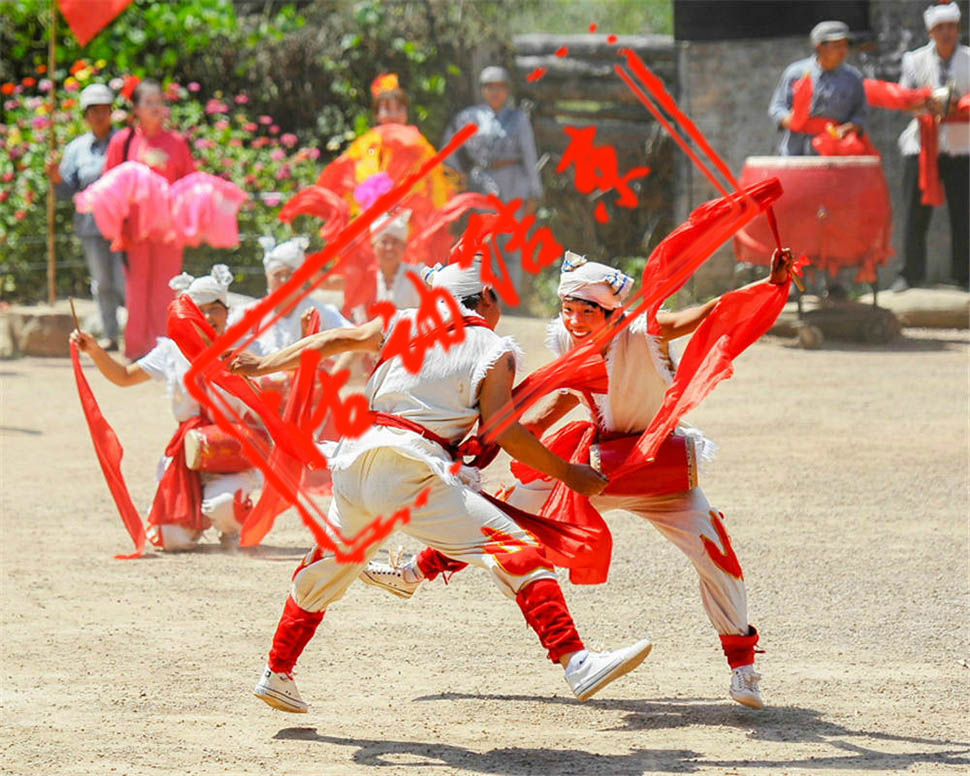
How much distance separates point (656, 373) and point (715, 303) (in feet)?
0.93

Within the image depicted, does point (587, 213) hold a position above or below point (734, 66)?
below

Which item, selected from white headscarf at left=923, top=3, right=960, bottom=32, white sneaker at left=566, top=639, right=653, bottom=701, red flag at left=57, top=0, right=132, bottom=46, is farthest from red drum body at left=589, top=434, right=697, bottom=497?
white headscarf at left=923, top=3, right=960, bottom=32

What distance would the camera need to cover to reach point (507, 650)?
19.6 feet

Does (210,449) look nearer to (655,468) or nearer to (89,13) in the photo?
(655,468)

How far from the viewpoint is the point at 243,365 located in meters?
5.25

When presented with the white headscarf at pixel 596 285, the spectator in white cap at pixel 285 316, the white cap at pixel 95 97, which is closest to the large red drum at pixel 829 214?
the white cap at pixel 95 97

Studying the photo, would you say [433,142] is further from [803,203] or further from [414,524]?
[414,524]

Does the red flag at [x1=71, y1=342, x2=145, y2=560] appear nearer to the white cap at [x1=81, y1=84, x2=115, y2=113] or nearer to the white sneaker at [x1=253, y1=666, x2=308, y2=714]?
the white sneaker at [x1=253, y1=666, x2=308, y2=714]

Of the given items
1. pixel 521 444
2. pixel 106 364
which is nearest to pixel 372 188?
pixel 106 364

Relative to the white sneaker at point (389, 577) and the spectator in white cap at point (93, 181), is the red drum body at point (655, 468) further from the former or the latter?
the spectator in white cap at point (93, 181)

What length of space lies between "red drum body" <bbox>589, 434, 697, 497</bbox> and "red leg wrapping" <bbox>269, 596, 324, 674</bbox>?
0.95m

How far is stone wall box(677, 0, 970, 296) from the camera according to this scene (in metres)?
14.9

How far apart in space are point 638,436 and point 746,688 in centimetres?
81

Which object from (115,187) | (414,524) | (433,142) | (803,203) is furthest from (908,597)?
(433,142)
